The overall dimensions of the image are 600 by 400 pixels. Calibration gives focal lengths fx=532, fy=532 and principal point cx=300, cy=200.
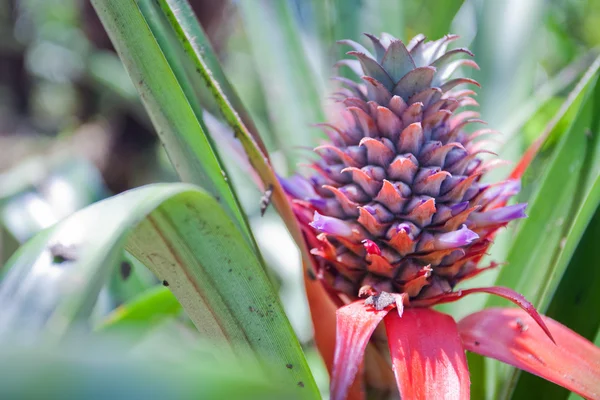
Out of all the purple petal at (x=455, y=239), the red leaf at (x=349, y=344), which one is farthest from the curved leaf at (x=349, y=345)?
the purple petal at (x=455, y=239)

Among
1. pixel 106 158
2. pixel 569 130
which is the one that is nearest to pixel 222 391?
pixel 569 130

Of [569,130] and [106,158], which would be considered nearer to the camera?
[569,130]

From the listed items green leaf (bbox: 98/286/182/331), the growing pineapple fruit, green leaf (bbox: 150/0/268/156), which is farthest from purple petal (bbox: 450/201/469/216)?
green leaf (bbox: 98/286/182/331)

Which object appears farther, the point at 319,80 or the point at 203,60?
the point at 319,80

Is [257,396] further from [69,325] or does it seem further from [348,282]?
[348,282]

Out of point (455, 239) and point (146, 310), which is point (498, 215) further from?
point (146, 310)

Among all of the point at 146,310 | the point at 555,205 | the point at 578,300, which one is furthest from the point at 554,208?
the point at 146,310

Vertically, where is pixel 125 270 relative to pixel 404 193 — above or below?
below
